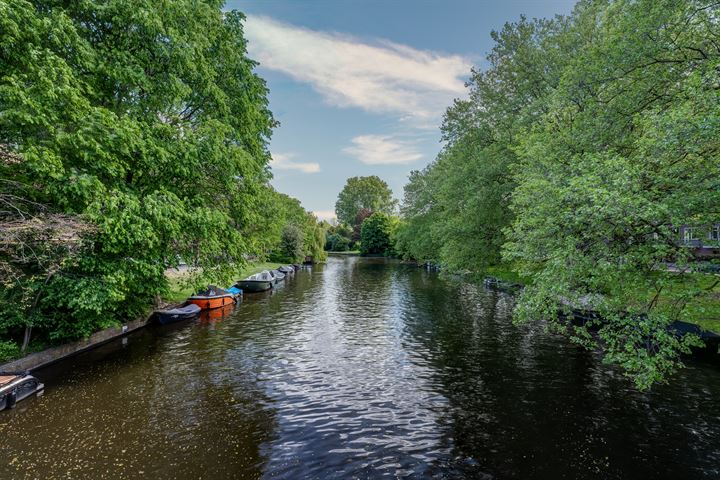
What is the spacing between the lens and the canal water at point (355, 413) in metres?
8.30

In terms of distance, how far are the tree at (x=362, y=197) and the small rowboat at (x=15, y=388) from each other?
127114mm

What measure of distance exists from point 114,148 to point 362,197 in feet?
419

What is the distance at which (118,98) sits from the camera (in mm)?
15641

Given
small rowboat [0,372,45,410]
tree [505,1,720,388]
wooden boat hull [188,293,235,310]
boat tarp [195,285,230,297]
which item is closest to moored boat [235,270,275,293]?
boat tarp [195,285,230,297]

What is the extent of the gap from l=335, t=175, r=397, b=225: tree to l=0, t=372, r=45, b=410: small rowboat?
127 meters

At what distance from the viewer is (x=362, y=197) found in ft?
457

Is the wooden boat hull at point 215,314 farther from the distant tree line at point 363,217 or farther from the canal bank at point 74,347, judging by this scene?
the distant tree line at point 363,217

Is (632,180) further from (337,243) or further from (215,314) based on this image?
(337,243)

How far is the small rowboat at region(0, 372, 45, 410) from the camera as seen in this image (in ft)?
→ 32.8

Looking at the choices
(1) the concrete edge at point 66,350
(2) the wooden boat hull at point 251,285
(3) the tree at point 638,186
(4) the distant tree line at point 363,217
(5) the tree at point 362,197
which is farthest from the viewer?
(5) the tree at point 362,197

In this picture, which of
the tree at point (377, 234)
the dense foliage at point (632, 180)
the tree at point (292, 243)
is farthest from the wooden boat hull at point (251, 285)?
the tree at point (377, 234)

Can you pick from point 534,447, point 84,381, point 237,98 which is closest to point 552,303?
point 534,447

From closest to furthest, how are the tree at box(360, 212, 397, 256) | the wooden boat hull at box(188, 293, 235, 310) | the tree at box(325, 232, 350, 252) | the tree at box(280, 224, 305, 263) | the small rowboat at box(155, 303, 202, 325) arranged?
the small rowboat at box(155, 303, 202, 325)
the wooden boat hull at box(188, 293, 235, 310)
the tree at box(280, 224, 305, 263)
the tree at box(360, 212, 397, 256)
the tree at box(325, 232, 350, 252)

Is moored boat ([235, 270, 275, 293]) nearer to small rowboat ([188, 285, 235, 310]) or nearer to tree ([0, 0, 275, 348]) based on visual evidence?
small rowboat ([188, 285, 235, 310])
